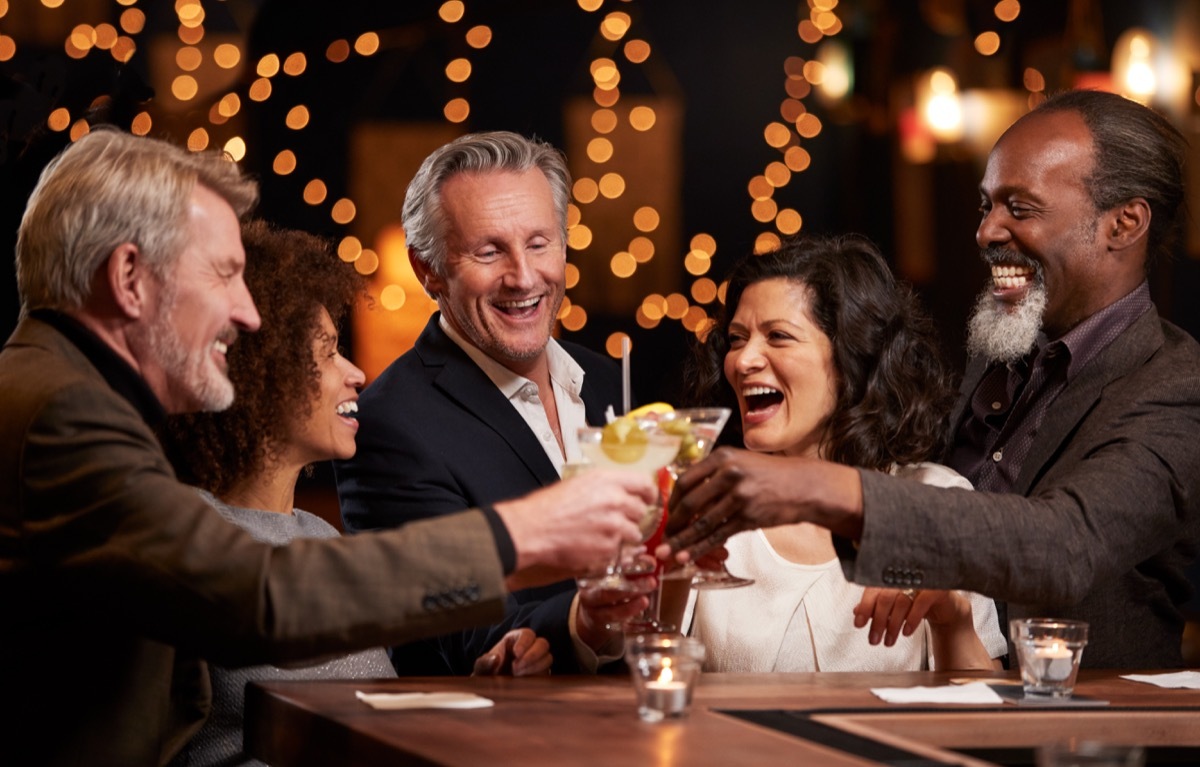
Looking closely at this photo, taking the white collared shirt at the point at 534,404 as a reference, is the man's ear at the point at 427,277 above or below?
above

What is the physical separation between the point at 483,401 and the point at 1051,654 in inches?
61.7

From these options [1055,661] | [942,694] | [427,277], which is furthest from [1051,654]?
[427,277]

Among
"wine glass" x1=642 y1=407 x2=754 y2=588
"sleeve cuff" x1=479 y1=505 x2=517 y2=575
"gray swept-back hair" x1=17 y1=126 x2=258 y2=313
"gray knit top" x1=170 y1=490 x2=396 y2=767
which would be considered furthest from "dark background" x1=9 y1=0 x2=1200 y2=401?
"sleeve cuff" x1=479 y1=505 x2=517 y2=575

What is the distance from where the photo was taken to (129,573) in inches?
85.9

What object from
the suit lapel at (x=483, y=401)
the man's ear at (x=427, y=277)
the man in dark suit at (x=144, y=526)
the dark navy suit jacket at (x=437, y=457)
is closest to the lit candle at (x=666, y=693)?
the man in dark suit at (x=144, y=526)

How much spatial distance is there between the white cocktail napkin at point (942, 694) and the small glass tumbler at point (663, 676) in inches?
16.8

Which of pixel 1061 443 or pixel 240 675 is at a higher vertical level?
pixel 1061 443

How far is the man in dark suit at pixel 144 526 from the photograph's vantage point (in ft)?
7.18

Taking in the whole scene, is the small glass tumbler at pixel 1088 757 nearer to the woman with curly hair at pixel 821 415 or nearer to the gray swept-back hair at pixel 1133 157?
the woman with curly hair at pixel 821 415

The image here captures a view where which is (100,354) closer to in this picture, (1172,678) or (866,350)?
(866,350)

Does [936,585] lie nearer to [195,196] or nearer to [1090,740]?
[1090,740]

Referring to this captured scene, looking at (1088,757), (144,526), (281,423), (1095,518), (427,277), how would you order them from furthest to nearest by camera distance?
(427,277) → (281,423) → (1095,518) → (144,526) → (1088,757)

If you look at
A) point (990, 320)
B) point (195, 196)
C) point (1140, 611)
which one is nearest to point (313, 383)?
point (195, 196)

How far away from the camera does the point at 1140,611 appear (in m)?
3.19
